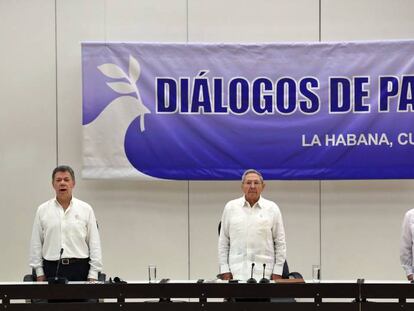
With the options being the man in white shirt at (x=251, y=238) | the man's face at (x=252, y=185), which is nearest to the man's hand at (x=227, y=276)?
the man in white shirt at (x=251, y=238)

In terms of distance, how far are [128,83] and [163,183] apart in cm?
98

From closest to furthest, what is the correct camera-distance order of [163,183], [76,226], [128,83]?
[76,226], [128,83], [163,183]

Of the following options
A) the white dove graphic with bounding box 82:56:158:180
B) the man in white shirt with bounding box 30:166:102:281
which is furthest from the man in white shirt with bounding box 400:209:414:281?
the white dove graphic with bounding box 82:56:158:180

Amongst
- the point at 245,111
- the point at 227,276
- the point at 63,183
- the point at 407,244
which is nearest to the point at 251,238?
the point at 227,276

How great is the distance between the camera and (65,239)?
4.92 metres

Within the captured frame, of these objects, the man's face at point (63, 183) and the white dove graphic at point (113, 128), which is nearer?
the man's face at point (63, 183)

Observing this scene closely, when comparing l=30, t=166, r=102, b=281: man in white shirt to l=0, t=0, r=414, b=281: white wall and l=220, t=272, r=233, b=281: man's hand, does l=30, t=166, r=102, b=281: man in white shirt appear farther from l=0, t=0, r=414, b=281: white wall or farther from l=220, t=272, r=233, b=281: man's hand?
l=0, t=0, r=414, b=281: white wall

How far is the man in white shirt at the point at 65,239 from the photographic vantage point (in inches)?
193

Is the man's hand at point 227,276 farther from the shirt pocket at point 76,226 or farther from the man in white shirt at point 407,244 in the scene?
the man in white shirt at point 407,244

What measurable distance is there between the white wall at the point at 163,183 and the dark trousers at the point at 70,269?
132 centimetres

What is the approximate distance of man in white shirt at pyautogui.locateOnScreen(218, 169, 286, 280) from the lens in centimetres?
488

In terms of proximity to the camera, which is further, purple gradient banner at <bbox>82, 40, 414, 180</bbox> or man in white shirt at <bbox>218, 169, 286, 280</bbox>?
purple gradient banner at <bbox>82, 40, 414, 180</bbox>

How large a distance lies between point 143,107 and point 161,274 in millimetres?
1571

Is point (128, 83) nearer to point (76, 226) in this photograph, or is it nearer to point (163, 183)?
point (163, 183)
